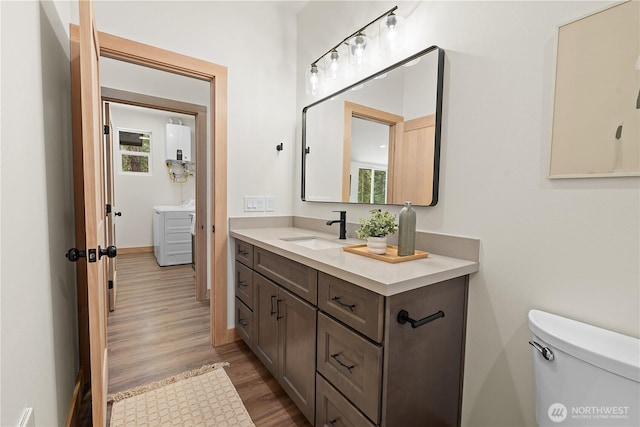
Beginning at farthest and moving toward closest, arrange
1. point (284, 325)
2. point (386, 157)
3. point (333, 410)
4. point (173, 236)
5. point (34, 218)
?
point (173, 236)
point (386, 157)
point (284, 325)
point (333, 410)
point (34, 218)

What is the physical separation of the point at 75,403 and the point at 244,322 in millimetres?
970

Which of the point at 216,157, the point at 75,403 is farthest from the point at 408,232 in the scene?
the point at 75,403

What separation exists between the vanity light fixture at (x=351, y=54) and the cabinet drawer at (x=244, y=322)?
1681mm

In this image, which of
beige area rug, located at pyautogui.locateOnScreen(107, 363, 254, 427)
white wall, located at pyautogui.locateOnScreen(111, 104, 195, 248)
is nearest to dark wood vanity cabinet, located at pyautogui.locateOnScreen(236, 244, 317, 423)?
beige area rug, located at pyautogui.locateOnScreen(107, 363, 254, 427)

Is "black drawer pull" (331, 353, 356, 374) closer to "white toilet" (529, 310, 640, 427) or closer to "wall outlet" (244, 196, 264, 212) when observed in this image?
"white toilet" (529, 310, 640, 427)

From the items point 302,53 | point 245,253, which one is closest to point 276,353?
point 245,253

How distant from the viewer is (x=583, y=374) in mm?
820

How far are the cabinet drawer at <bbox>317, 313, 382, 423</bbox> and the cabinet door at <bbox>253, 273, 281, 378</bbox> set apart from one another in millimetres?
469

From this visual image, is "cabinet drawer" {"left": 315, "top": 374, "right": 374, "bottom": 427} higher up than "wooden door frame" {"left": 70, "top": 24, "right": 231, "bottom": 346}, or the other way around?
"wooden door frame" {"left": 70, "top": 24, "right": 231, "bottom": 346}

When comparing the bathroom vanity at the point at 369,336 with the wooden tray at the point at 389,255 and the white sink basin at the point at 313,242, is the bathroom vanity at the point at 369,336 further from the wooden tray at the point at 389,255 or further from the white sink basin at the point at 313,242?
the white sink basin at the point at 313,242

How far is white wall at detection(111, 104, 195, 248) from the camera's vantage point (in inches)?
200

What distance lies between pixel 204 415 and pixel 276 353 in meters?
0.46

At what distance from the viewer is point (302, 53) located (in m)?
2.44

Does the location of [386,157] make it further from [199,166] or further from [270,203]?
[199,166]
